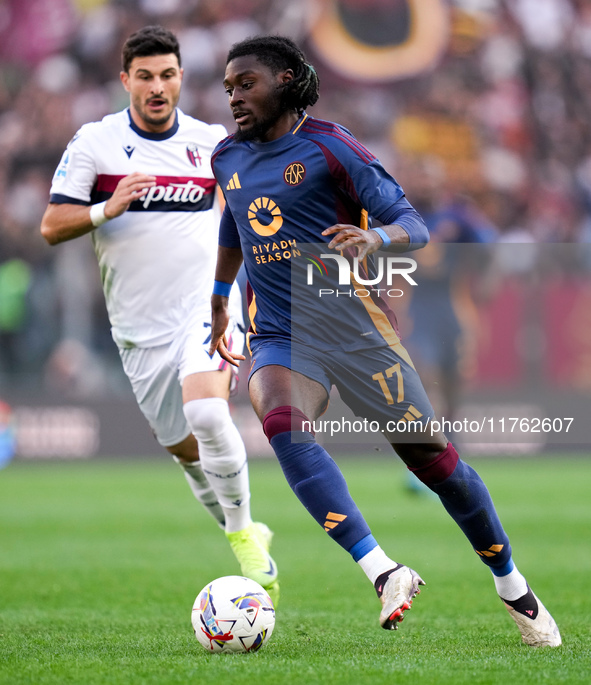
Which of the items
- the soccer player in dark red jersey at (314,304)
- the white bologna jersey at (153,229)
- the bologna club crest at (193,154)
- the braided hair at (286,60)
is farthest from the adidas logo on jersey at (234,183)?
the bologna club crest at (193,154)

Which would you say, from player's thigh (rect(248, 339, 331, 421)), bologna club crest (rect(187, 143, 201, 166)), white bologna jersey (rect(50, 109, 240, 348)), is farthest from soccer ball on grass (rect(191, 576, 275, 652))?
Result: bologna club crest (rect(187, 143, 201, 166))

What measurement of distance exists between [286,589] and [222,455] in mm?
1098

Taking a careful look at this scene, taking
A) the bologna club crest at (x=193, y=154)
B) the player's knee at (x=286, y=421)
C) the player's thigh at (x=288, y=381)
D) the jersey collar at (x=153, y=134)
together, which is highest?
the jersey collar at (x=153, y=134)

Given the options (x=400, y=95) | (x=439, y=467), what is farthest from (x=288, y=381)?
(x=400, y=95)

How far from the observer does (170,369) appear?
6.07 metres

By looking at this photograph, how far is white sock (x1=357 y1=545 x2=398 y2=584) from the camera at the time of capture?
3.98 metres

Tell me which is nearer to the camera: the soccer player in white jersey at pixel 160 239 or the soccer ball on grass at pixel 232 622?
the soccer ball on grass at pixel 232 622

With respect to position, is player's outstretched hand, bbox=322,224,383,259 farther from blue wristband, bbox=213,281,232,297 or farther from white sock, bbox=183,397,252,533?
white sock, bbox=183,397,252,533

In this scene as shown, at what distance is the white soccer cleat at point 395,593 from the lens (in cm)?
379

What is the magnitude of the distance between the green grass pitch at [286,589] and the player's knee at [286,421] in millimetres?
842

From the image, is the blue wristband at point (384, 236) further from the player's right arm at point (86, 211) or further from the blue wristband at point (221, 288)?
the player's right arm at point (86, 211)

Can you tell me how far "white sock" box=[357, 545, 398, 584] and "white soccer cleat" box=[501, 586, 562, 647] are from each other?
2.43 ft

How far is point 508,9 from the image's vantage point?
62.2 feet

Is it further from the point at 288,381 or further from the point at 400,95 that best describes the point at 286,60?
the point at 400,95
